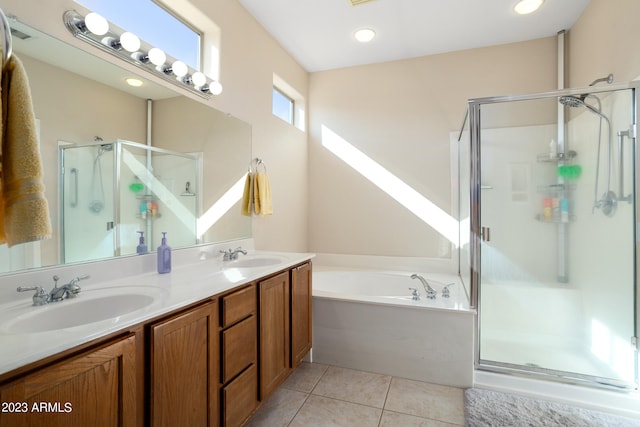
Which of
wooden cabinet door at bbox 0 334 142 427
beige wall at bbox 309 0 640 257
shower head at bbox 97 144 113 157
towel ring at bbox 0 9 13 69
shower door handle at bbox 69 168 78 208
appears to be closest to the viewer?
wooden cabinet door at bbox 0 334 142 427

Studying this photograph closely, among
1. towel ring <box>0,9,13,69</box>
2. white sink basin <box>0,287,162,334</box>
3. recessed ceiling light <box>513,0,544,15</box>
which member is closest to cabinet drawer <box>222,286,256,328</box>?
white sink basin <box>0,287,162,334</box>

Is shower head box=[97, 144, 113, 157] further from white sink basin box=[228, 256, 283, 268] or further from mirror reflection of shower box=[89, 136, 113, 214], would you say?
white sink basin box=[228, 256, 283, 268]

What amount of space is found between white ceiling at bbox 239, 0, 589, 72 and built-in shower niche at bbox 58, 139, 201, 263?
1509 mm

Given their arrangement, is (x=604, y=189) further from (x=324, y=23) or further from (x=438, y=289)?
(x=324, y=23)

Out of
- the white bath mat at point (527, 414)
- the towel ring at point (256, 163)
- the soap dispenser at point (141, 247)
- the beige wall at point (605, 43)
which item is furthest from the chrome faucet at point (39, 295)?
the beige wall at point (605, 43)

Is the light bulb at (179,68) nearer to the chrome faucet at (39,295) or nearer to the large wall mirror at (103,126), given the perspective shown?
the large wall mirror at (103,126)

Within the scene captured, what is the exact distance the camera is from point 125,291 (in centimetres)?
122

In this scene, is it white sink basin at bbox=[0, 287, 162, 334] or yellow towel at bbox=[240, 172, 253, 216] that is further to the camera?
yellow towel at bbox=[240, 172, 253, 216]

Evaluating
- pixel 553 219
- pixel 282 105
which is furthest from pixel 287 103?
pixel 553 219

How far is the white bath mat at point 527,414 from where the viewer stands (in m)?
1.63

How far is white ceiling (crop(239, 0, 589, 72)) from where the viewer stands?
2.40 m

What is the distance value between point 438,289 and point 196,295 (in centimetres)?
216

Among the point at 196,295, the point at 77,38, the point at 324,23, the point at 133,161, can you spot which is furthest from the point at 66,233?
the point at 324,23

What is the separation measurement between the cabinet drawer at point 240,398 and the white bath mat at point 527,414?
1.16 m
